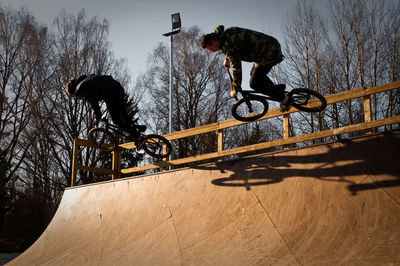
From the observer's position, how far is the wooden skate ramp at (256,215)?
4.85 metres

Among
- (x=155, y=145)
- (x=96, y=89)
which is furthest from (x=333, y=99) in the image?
(x=96, y=89)

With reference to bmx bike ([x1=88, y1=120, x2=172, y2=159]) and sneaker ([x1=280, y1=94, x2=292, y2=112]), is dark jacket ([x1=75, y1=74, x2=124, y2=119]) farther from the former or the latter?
sneaker ([x1=280, y1=94, x2=292, y2=112])

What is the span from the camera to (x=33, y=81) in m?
20.3

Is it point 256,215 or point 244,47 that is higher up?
point 244,47

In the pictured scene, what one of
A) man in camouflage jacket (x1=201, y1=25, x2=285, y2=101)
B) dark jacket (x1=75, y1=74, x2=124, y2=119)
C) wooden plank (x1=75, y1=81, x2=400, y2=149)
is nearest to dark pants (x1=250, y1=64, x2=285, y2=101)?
man in camouflage jacket (x1=201, y1=25, x2=285, y2=101)

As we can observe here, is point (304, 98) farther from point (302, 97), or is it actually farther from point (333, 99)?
point (333, 99)

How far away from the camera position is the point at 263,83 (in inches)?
247

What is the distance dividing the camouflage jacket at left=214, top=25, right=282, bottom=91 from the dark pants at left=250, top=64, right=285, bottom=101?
15 centimetres

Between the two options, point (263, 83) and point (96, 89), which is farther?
point (96, 89)

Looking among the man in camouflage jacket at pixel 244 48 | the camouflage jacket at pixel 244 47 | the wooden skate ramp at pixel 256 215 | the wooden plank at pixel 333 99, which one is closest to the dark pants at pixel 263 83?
the man in camouflage jacket at pixel 244 48

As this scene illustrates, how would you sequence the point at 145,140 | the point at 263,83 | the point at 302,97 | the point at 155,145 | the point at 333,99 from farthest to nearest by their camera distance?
the point at 155,145, the point at 145,140, the point at 333,99, the point at 302,97, the point at 263,83

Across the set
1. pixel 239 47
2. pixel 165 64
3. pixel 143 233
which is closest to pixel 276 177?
pixel 239 47

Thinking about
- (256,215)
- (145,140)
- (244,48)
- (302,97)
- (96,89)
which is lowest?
(256,215)

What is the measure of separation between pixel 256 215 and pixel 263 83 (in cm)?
234
